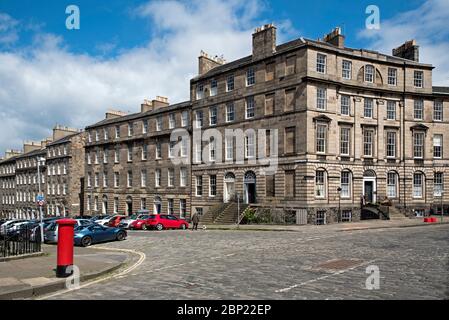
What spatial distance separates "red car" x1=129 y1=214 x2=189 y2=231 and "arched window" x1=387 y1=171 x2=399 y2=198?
19723mm

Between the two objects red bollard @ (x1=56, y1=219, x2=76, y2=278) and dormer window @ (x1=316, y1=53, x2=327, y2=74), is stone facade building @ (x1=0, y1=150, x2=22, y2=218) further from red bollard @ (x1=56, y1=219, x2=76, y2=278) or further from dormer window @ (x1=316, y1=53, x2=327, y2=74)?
red bollard @ (x1=56, y1=219, x2=76, y2=278)

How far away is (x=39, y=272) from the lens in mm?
12156

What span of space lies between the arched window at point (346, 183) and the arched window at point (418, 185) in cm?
757

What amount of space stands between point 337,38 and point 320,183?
1433 centimetres

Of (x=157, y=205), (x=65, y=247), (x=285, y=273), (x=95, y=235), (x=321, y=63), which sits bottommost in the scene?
(x=157, y=205)

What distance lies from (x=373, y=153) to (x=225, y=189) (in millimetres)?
14746

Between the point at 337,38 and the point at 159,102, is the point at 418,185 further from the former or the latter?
the point at 159,102

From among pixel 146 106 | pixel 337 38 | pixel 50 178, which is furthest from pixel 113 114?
pixel 337 38

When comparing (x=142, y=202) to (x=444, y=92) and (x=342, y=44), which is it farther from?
(x=444, y=92)

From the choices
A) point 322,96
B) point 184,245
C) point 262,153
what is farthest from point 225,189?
point 184,245

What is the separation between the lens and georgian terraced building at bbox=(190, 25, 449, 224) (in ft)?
116

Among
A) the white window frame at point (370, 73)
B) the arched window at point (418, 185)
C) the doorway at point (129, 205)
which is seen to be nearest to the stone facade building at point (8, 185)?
the doorway at point (129, 205)

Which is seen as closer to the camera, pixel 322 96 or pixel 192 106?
pixel 322 96

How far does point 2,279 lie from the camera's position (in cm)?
1073
